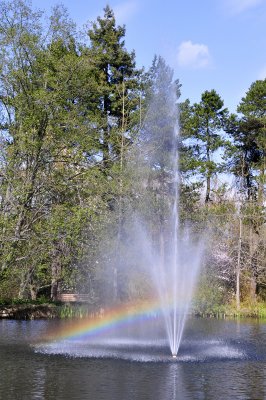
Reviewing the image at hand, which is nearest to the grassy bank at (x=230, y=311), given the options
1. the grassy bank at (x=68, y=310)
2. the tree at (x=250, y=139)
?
the grassy bank at (x=68, y=310)

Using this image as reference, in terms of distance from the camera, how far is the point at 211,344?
21.2 metres

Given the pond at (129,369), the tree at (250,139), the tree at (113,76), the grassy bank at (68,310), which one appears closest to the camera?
the pond at (129,369)

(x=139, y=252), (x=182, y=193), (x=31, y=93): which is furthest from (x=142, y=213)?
(x=31, y=93)

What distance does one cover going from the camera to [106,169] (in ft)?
88.5

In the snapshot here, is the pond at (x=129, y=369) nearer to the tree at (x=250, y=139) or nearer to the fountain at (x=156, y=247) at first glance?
the fountain at (x=156, y=247)

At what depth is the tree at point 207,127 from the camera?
163 feet

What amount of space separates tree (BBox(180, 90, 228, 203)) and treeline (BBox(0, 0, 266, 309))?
0.10 meters

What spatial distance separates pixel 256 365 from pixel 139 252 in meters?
21.6

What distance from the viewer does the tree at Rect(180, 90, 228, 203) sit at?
49.6 m

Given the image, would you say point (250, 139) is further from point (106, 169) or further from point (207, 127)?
point (106, 169)

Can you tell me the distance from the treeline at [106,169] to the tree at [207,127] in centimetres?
10

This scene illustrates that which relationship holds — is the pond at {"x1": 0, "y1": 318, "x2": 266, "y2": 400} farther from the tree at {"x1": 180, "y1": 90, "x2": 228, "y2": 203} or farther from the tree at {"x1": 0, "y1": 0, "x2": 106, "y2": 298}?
the tree at {"x1": 180, "y1": 90, "x2": 228, "y2": 203}

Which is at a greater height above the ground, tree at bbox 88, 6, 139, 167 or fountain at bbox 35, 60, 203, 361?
tree at bbox 88, 6, 139, 167

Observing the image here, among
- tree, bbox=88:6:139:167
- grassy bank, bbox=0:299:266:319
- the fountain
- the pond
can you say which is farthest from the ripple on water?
tree, bbox=88:6:139:167
